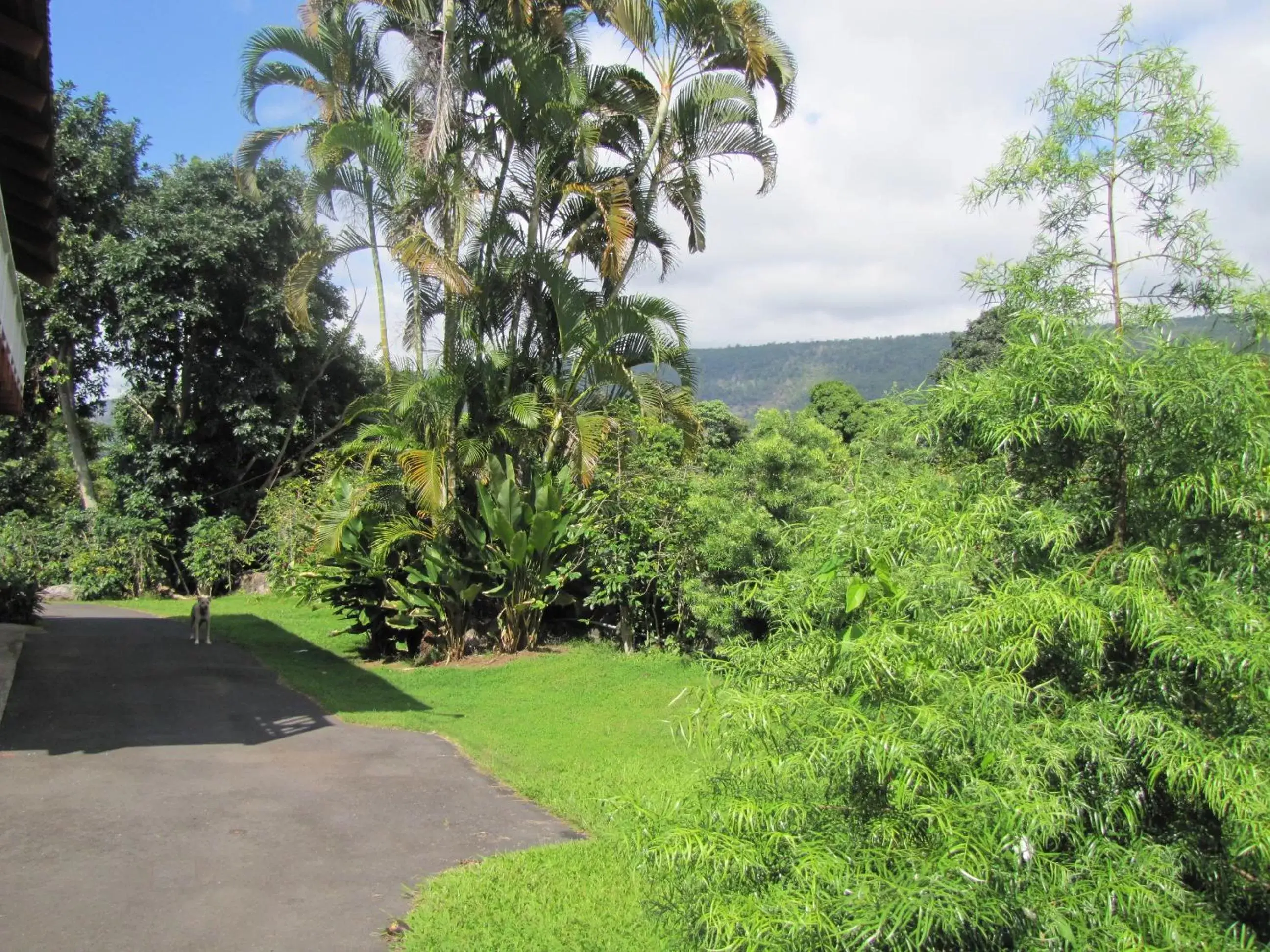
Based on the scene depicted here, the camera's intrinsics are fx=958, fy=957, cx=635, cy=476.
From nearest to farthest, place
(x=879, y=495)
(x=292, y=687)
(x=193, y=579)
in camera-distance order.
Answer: (x=879, y=495), (x=292, y=687), (x=193, y=579)

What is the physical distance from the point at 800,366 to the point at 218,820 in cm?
17699

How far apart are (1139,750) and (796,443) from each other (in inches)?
358

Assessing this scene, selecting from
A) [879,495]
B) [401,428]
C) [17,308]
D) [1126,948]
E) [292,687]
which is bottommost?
[292,687]

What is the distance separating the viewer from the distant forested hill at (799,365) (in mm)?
149625

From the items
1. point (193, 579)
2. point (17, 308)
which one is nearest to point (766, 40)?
point (17, 308)

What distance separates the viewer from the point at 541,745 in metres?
8.82

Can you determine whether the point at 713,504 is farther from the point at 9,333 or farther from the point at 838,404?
the point at 838,404

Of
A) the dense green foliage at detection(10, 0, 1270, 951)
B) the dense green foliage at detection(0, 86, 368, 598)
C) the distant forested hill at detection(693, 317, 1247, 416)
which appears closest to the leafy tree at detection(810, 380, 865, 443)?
the dense green foliage at detection(10, 0, 1270, 951)

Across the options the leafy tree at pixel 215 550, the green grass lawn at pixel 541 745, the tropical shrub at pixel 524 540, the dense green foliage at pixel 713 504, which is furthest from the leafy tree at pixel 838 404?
the green grass lawn at pixel 541 745

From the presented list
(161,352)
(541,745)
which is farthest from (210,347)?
(541,745)

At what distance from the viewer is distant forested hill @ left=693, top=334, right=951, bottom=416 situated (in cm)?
14962

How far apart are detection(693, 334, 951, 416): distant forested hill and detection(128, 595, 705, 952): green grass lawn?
11938 centimetres

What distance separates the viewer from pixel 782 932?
2.66 meters

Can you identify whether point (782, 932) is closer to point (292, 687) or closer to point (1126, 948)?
point (1126, 948)
